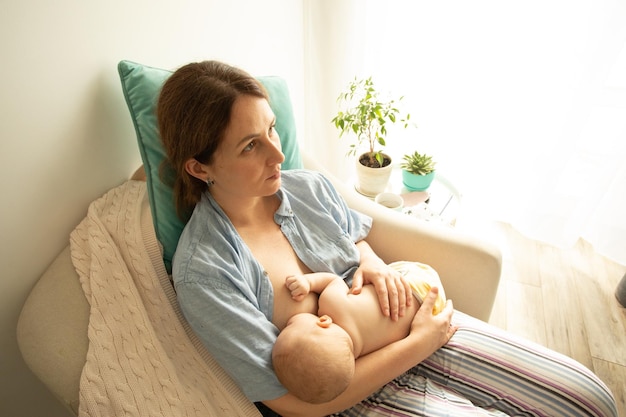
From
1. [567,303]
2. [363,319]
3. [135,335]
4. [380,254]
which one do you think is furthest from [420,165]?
[135,335]

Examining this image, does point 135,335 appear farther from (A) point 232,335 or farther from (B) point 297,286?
(B) point 297,286

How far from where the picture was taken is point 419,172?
1695 mm

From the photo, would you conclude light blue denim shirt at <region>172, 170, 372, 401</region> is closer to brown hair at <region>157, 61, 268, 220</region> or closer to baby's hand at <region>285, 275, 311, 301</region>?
baby's hand at <region>285, 275, 311, 301</region>

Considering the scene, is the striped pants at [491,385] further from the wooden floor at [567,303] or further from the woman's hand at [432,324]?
the wooden floor at [567,303]

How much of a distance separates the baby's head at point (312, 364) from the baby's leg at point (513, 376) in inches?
14.4

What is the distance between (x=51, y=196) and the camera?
35.6 inches

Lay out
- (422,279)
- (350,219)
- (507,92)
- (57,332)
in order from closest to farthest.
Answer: (57,332)
(422,279)
(350,219)
(507,92)

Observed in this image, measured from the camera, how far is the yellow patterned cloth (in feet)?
3.69

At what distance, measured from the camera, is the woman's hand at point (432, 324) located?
3.42 ft

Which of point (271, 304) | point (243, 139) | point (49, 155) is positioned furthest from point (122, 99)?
point (271, 304)

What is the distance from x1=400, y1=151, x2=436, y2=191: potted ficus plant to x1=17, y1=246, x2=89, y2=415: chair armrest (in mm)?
1353

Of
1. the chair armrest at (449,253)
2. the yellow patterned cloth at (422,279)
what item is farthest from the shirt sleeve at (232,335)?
the chair armrest at (449,253)

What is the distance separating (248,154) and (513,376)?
94 cm

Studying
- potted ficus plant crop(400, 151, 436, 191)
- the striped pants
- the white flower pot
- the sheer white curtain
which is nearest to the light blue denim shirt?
the striped pants
